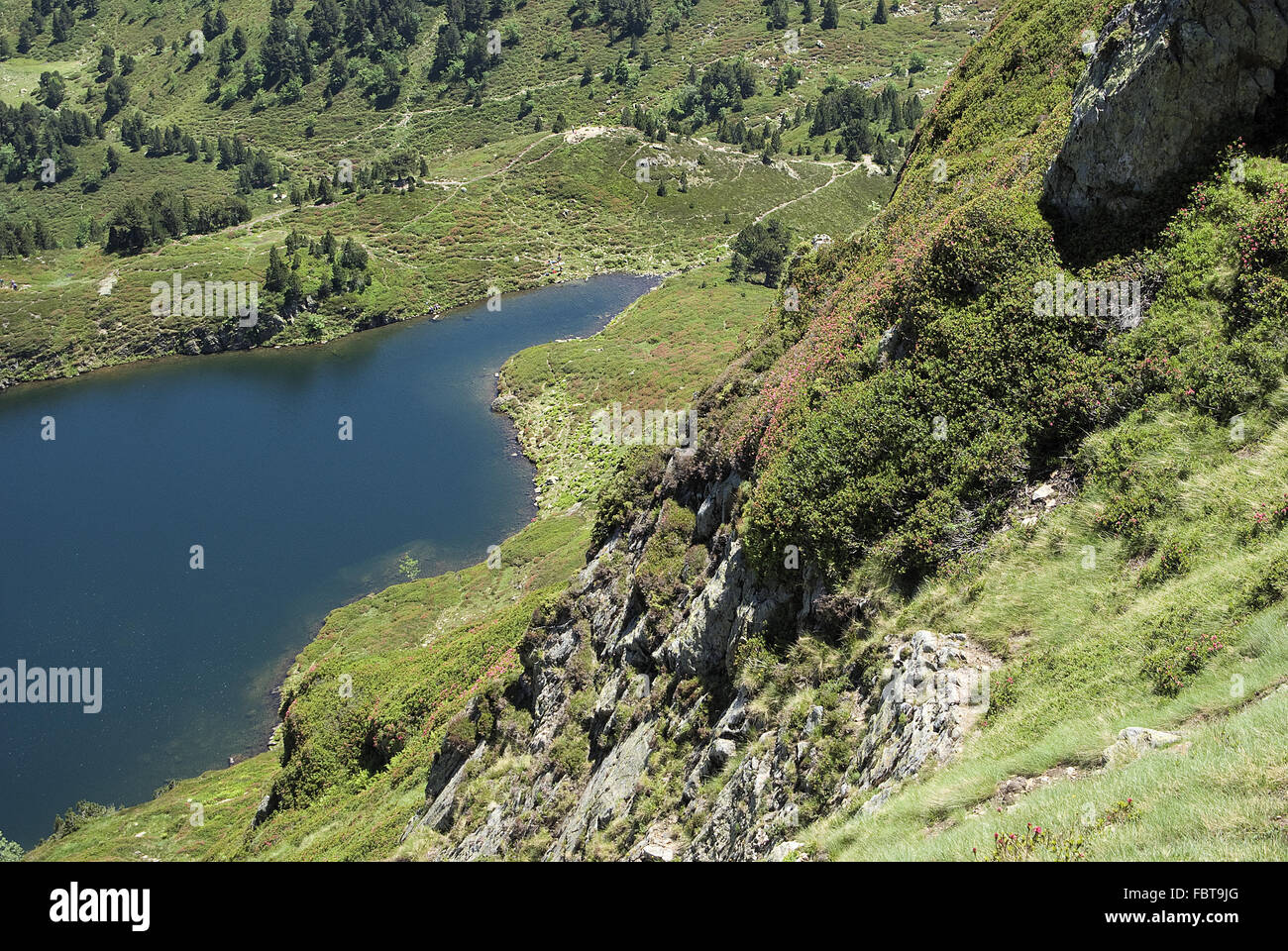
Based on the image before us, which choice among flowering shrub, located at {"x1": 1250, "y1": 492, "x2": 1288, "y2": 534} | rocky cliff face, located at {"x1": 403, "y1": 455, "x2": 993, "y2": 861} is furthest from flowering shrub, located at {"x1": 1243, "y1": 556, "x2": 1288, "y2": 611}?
rocky cliff face, located at {"x1": 403, "y1": 455, "x2": 993, "y2": 861}

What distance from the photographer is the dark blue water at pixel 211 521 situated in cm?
6247

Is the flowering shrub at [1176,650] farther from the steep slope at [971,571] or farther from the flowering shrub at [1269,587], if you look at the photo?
the flowering shrub at [1269,587]

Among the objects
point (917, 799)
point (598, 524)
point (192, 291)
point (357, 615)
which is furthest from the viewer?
point (192, 291)

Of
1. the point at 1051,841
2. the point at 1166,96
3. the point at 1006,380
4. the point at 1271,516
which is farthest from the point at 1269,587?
the point at 1166,96

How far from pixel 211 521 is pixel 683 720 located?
8254 cm

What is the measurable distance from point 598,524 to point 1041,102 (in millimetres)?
23704

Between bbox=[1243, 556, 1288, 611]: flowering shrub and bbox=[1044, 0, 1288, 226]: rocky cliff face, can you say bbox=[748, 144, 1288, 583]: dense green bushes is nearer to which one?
bbox=[1044, 0, 1288, 226]: rocky cliff face

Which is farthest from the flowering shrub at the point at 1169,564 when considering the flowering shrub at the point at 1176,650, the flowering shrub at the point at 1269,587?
the flowering shrub at the point at 1269,587

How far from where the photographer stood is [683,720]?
872 inches

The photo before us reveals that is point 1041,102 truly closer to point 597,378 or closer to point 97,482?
point 597,378

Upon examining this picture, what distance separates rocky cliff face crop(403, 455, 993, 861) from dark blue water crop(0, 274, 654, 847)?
39204mm

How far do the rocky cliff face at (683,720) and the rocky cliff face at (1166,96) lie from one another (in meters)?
12.3

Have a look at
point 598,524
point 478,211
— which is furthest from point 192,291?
point 598,524
